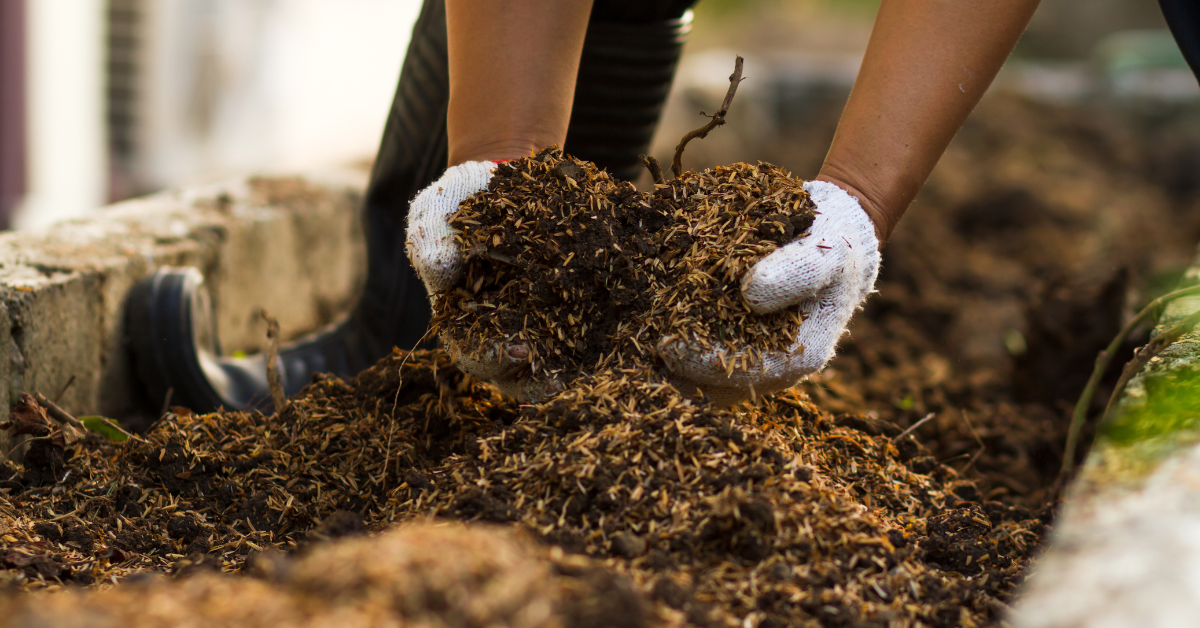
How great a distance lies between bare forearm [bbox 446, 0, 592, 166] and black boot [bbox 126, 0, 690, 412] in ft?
2.19

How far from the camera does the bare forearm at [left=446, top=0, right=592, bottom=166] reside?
1.55 m

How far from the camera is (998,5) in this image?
58.2 inches

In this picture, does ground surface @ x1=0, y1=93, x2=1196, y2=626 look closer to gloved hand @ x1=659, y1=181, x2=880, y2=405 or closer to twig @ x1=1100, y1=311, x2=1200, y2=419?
gloved hand @ x1=659, y1=181, x2=880, y2=405

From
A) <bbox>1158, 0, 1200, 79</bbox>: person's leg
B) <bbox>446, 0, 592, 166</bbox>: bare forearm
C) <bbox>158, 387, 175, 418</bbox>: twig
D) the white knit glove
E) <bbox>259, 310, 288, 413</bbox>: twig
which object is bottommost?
<bbox>158, 387, 175, 418</bbox>: twig

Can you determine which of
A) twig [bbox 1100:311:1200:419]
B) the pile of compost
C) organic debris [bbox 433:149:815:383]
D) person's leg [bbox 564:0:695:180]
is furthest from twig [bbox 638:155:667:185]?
twig [bbox 1100:311:1200:419]

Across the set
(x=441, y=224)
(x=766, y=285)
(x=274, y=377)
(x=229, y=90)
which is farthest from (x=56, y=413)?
(x=229, y=90)

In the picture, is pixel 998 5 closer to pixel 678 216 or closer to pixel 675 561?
pixel 678 216

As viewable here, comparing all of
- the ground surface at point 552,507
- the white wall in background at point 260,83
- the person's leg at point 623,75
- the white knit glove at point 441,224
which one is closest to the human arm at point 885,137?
the ground surface at point 552,507

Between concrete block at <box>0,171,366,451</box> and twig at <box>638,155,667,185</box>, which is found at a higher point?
twig at <box>638,155,667,185</box>

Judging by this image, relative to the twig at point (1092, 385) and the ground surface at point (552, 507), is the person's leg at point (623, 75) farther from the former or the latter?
the twig at point (1092, 385)

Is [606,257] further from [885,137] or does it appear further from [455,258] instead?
[885,137]

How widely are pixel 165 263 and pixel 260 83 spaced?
589 centimetres

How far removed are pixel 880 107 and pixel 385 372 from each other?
104 cm

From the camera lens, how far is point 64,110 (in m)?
5.42
